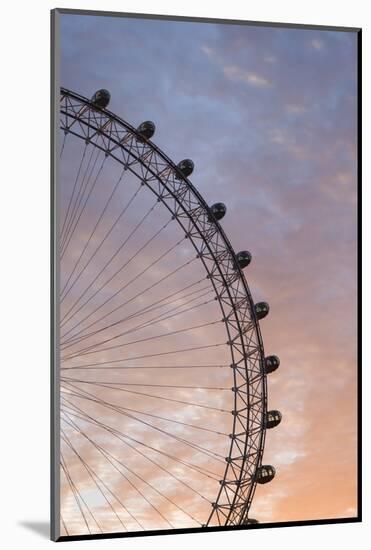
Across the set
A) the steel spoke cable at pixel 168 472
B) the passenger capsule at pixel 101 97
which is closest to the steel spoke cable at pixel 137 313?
the steel spoke cable at pixel 168 472

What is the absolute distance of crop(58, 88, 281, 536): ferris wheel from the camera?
7.71 meters

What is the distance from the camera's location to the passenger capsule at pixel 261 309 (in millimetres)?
8406

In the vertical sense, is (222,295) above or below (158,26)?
below

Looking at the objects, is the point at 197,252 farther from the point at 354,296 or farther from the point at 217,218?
the point at 354,296

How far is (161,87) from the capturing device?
805cm

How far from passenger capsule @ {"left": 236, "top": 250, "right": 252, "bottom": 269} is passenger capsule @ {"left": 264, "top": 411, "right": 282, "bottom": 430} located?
1061 millimetres

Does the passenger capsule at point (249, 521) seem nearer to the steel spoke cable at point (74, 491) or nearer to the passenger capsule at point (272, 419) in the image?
the passenger capsule at point (272, 419)

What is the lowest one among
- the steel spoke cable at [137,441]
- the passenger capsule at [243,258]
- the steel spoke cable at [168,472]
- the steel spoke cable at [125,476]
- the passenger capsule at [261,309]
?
the steel spoke cable at [125,476]

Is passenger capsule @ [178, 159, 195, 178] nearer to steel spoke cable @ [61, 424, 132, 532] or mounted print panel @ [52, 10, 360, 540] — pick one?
mounted print panel @ [52, 10, 360, 540]

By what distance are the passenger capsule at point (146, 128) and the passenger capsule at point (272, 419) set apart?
2.14 meters

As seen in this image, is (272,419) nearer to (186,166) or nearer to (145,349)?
(145,349)

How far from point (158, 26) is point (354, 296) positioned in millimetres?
2340

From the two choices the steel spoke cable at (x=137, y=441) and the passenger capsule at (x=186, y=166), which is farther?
the passenger capsule at (x=186, y=166)

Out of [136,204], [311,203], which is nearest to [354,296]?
[311,203]
